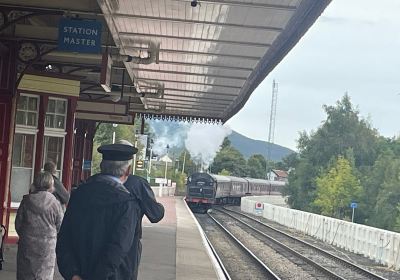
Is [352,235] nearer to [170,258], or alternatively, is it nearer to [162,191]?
[170,258]

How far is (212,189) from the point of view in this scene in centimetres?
4609

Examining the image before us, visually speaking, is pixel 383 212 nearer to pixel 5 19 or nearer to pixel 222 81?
pixel 222 81

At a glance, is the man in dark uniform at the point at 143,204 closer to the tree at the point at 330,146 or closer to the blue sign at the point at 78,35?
the blue sign at the point at 78,35

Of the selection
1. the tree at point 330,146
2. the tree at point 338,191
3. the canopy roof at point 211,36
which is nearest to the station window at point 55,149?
the canopy roof at point 211,36

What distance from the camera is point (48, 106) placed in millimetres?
13883

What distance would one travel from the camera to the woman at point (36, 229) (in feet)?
21.3

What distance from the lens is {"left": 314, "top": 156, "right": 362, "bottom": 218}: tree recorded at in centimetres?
5562

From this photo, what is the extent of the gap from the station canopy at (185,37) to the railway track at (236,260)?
421 cm

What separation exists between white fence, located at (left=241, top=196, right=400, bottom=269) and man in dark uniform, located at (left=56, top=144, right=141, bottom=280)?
52.9 ft

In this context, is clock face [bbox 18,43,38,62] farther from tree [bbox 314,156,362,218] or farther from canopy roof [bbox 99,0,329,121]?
tree [bbox 314,156,362,218]

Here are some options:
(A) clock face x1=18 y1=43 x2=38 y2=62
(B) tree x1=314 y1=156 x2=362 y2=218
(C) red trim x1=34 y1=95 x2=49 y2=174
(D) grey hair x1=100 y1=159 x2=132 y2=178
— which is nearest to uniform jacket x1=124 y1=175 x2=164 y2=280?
(D) grey hair x1=100 y1=159 x2=132 y2=178

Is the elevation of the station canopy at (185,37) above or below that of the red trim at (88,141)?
above

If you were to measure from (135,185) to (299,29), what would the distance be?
498 cm

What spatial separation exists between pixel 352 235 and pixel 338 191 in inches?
1284
